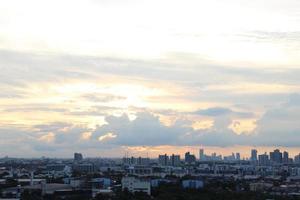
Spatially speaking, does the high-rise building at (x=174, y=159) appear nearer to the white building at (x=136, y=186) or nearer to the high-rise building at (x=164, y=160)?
the high-rise building at (x=164, y=160)

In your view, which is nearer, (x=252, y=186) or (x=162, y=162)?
(x=252, y=186)

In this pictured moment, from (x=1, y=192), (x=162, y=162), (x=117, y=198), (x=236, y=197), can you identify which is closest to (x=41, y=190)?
(x=1, y=192)

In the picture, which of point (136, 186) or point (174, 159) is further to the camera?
point (174, 159)

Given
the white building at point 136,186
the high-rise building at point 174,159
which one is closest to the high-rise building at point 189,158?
the high-rise building at point 174,159

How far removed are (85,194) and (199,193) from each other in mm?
6699

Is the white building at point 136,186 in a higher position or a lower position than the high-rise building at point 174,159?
lower

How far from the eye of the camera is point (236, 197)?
28812 millimetres

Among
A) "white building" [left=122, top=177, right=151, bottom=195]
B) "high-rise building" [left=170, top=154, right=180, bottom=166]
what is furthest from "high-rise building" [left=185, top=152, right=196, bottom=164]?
"white building" [left=122, top=177, right=151, bottom=195]

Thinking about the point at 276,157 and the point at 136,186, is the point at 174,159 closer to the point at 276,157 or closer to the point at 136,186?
the point at 276,157

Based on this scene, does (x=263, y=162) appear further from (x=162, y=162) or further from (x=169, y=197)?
(x=169, y=197)

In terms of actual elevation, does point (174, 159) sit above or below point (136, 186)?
above

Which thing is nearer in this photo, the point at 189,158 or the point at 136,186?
the point at 136,186

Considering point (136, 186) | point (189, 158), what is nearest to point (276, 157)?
point (189, 158)

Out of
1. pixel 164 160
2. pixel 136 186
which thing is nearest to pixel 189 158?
pixel 164 160
